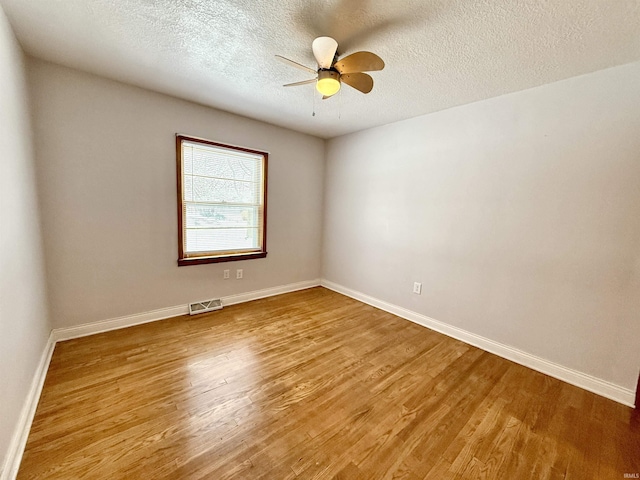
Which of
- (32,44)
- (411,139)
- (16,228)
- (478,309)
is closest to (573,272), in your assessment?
(478,309)

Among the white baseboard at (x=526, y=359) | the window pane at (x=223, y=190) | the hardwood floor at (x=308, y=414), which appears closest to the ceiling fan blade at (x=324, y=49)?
the window pane at (x=223, y=190)

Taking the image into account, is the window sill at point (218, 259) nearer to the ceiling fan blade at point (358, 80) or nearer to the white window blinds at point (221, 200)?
the white window blinds at point (221, 200)

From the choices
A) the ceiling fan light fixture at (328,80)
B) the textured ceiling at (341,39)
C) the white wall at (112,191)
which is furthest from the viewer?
the white wall at (112,191)

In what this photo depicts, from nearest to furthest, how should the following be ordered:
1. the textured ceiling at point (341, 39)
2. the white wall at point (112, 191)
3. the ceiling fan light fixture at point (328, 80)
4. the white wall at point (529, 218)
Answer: the textured ceiling at point (341, 39) < the ceiling fan light fixture at point (328, 80) < the white wall at point (529, 218) < the white wall at point (112, 191)

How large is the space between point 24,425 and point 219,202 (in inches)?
92.5

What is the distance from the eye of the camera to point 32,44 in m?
1.89

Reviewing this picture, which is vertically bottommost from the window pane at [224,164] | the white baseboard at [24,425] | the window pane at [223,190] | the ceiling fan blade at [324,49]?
the white baseboard at [24,425]

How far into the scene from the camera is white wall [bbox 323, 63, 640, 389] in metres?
1.86

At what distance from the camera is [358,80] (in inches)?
71.4

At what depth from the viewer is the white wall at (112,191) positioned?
221 cm

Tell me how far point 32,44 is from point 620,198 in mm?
4453

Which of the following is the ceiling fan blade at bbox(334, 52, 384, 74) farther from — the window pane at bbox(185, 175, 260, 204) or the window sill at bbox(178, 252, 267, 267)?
the window sill at bbox(178, 252, 267, 267)

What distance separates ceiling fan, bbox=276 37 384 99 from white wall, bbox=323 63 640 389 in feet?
4.75

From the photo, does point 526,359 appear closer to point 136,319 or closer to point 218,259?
point 218,259
